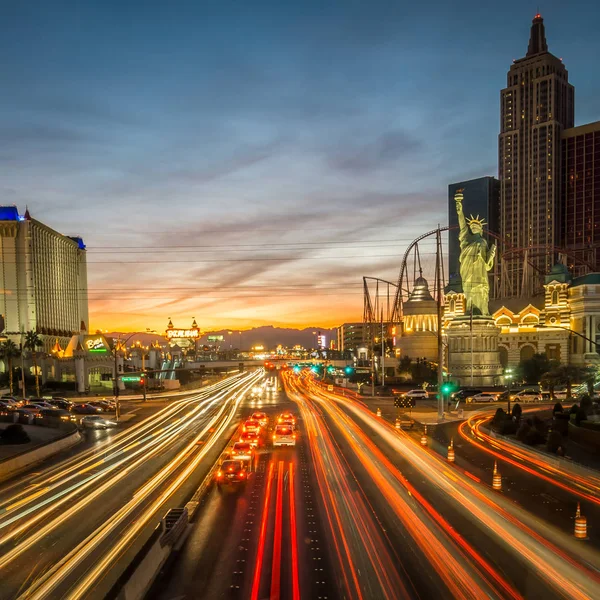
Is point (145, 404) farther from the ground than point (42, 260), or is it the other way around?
point (42, 260)

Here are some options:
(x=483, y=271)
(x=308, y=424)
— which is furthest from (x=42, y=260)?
(x=308, y=424)

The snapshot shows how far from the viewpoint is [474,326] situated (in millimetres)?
99375

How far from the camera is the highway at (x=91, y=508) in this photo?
1597 centimetres

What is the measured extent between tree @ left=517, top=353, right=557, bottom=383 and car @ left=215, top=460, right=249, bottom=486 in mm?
80303

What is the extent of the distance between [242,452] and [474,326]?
251 ft

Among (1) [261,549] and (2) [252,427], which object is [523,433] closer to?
(2) [252,427]

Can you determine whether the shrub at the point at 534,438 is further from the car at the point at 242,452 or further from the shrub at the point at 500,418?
the car at the point at 242,452

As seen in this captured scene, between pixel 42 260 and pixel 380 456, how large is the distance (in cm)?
15727

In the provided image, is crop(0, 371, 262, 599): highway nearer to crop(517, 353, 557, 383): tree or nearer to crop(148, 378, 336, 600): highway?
crop(148, 378, 336, 600): highway

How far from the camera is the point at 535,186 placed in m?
181

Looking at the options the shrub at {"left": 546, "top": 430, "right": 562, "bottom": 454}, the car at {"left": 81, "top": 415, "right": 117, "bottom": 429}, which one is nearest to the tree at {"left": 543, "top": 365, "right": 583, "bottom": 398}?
the shrub at {"left": 546, "top": 430, "right": 562, "bottom": 454}

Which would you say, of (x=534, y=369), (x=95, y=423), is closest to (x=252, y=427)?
(x=95, y=423)

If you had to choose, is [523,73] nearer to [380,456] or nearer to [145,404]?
[145,404]

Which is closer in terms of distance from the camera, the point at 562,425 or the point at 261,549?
the point at 261,549
